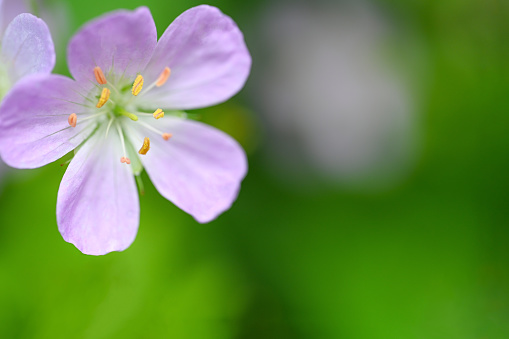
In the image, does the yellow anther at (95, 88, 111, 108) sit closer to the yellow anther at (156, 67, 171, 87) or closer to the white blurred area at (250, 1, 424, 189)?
the yellow anther at (156, 67, 171, 87)

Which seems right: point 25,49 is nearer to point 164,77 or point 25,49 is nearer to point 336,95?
point 164,77

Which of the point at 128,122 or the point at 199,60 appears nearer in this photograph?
the point at 199,60

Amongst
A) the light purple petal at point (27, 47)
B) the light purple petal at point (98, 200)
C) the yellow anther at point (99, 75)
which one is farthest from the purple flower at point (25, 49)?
the light purple petal at point (98, 200)

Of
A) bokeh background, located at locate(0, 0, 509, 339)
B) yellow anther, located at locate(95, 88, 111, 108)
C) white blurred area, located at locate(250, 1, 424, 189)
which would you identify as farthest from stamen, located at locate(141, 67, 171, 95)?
white blurred area, located at locate(250, 1, 424, 189)

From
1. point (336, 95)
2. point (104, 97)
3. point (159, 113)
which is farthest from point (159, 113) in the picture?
point (336, 95)

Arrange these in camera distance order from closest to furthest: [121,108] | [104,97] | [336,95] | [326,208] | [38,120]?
1. [38,120]
2. [104,97]
3. [121,108]
4. [326,208]
5. [336,95]

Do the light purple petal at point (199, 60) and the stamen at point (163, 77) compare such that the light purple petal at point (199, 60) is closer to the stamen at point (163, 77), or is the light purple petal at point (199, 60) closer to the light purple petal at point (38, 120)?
the stamen at point (163, 77)
